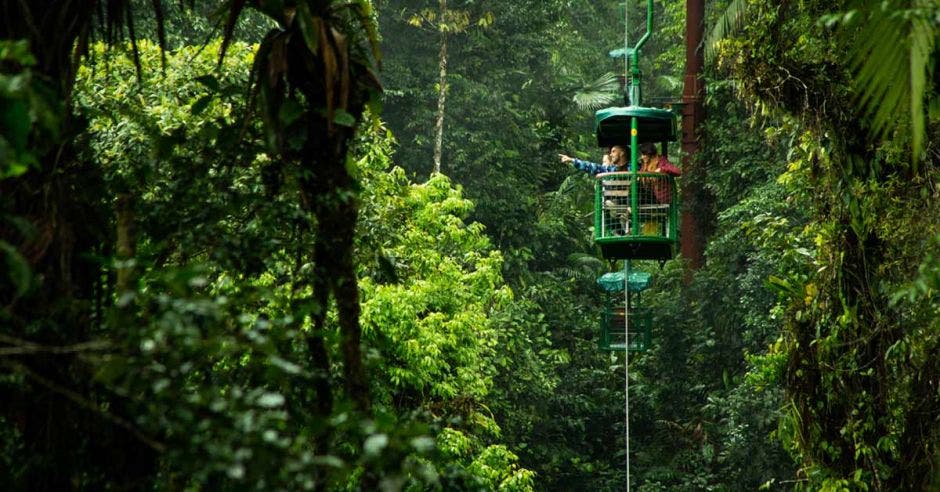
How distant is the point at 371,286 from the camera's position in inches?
550

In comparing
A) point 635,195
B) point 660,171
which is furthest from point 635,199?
point 660,171

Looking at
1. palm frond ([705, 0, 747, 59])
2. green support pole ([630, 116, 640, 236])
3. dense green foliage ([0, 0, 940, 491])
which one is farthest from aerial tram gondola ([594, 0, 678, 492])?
palm frond ([705, 0, 747, 59])

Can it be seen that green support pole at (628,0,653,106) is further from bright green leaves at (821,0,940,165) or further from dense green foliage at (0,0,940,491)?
bright green leaves at (821,0,940,165)

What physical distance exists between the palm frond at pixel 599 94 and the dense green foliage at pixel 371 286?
381cm

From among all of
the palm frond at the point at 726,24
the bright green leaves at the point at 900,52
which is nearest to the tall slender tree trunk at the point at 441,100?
the palm frond at the point at 726,24

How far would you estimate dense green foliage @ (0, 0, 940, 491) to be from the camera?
3579mm

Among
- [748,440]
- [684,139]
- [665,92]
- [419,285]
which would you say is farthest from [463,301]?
[665,92]

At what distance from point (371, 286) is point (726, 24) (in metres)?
8.15

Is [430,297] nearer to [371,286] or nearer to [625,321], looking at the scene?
[371,286]

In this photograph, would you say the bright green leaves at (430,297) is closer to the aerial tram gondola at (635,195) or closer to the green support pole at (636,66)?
the aerial tram gondola at (635,195)

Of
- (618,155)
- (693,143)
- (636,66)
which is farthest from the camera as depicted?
(693,143)

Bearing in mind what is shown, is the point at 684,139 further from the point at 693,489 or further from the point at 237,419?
the point at 237,419

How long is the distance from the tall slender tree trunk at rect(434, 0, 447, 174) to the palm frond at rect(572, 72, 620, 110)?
2.42m

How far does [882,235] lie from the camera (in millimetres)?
8297
